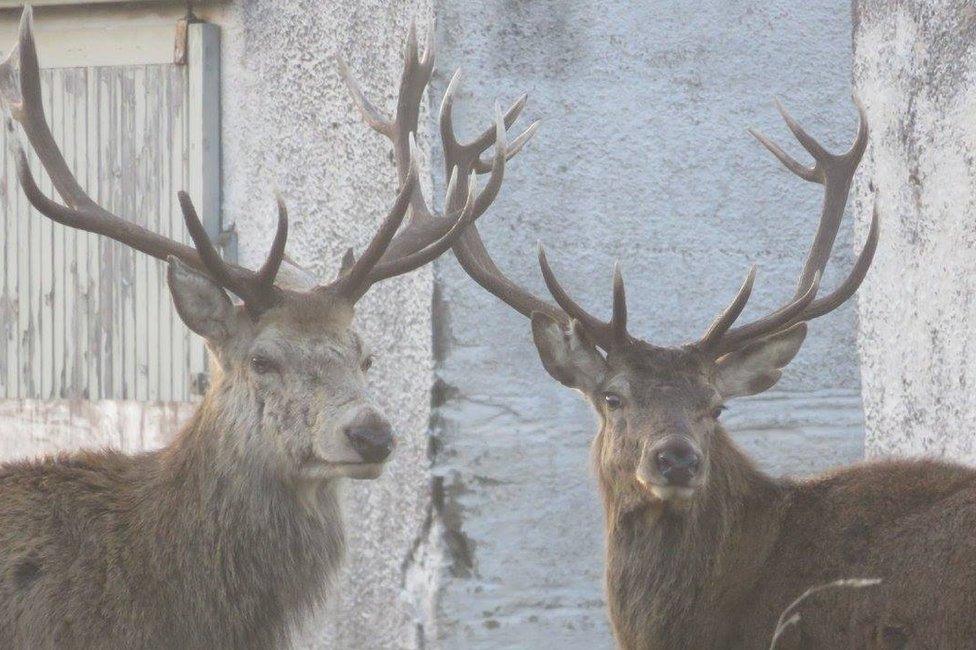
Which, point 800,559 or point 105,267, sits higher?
point 105,267

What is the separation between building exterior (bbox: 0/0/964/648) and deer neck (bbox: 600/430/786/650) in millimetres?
1023

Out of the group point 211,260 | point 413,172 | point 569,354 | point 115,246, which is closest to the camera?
point 211,260

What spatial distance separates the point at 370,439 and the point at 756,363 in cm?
153

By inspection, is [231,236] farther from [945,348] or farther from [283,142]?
[945,348]

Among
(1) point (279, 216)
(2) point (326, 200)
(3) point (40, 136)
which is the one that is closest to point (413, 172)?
(1) point (279, 216)

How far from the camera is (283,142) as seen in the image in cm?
726

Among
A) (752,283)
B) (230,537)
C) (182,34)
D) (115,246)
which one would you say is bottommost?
(230,537)

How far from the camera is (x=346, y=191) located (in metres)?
7.03

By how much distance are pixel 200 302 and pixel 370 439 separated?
2.56 feet

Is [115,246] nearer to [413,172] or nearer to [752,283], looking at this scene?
[413,172]

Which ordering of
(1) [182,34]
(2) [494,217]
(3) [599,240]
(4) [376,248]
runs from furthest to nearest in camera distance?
(1) [182,34]
(3) [599,240]
(2) [494,217]
(4) [376,248]

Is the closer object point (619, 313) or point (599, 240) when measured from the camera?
Answer: point (619, 313)

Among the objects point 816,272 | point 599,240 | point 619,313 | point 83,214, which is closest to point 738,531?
point 619,313

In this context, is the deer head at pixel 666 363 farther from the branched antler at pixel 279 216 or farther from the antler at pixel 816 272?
the branched antler at pixel 279 216
